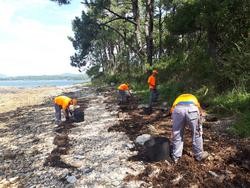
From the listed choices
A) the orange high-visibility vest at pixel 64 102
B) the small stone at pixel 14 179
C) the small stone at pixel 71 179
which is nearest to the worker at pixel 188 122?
the small stone at pixel 71 179

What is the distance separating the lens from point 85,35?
115 ft

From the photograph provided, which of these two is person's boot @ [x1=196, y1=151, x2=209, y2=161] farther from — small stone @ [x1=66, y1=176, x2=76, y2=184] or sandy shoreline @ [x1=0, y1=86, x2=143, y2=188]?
small stone @ [x1=66, y1=176, x2=76, y2=184]

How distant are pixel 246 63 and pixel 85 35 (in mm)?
22746

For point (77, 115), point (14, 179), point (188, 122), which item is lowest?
point (14, 179)

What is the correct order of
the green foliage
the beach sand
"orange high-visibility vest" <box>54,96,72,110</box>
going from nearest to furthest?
the green foliage → "orange high-visibility vest" <box>54,96,72,110</box> → the beach sand

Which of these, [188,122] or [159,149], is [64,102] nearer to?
[159,149]

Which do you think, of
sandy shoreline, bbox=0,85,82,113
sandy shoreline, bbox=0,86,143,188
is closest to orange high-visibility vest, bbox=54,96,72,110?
sandy shoreline, bbox=0,86,143,188

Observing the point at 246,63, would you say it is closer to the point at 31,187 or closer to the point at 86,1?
the point at 31,187

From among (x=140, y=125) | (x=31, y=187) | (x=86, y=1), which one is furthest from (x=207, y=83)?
(x=86, y=1)

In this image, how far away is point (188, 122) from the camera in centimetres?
866

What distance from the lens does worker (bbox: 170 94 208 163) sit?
8.58m

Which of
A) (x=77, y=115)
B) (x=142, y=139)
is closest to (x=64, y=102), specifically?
(x=77, y=115)

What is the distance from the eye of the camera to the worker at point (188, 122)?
28.1 ft

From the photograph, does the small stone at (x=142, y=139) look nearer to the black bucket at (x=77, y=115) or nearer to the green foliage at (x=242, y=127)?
the green foliage at (x=242, y=127)
